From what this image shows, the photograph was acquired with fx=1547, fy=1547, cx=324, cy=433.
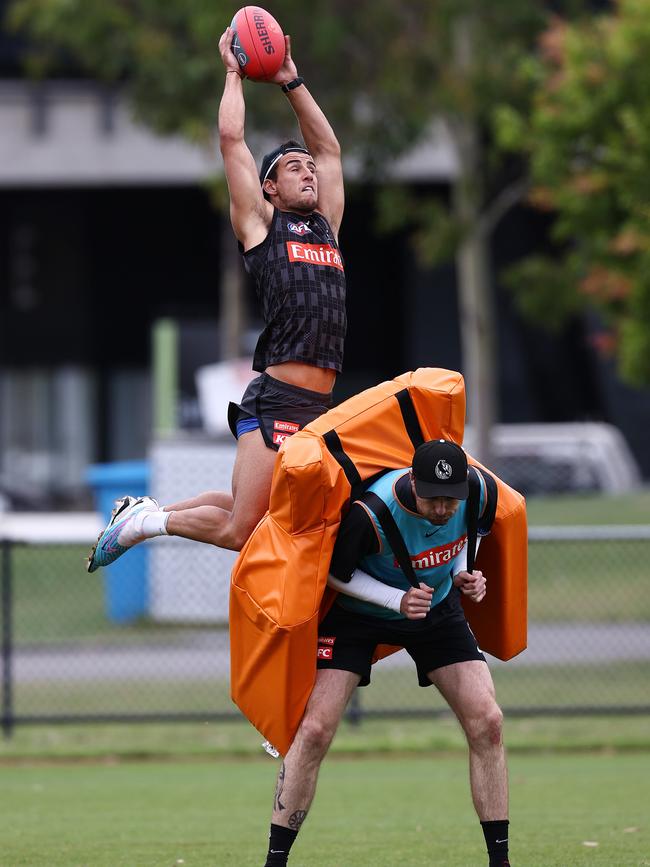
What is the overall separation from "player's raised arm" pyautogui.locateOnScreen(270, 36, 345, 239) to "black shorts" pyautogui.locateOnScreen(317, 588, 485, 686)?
1983 mm

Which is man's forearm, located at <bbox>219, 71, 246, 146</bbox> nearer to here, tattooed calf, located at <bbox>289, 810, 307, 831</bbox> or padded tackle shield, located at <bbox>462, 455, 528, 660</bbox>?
padded tackle shield, located at <bbox>462, 455, 528, 660</bbox>

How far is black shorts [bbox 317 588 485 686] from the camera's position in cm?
672

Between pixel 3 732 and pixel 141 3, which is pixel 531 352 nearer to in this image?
pixel 141 3

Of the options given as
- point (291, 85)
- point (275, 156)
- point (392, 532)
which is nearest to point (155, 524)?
point (392, 532)

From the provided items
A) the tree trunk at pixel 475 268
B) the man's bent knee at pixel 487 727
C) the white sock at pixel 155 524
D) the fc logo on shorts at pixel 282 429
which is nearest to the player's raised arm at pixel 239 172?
the fc logo on shorts at pixel 282 429

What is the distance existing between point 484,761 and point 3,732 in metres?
7.03

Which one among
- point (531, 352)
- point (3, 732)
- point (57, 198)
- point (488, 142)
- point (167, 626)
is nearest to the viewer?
point (3, 732)

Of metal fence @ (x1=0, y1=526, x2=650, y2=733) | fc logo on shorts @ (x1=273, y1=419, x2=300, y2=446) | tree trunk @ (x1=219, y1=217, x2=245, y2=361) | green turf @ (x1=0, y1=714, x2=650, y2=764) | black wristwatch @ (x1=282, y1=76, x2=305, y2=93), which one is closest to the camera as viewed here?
fc logo on shorts @ (x1=273, y1=419, x2=300, y2=446)

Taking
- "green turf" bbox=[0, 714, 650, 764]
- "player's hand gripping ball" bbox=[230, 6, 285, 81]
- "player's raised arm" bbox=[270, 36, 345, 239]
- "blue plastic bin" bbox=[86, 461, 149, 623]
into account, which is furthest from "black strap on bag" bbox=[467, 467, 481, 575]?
"blue plastic bin" bbox=[86, 461, 149, 623]

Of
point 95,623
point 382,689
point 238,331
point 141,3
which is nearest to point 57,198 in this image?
point 238,331

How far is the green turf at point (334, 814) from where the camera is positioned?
7613mm

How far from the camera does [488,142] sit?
29531mm

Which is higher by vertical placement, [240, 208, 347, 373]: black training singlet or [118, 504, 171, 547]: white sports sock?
[240, 208, 347, 373]: black training singlet

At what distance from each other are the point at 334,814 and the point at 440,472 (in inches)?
148
